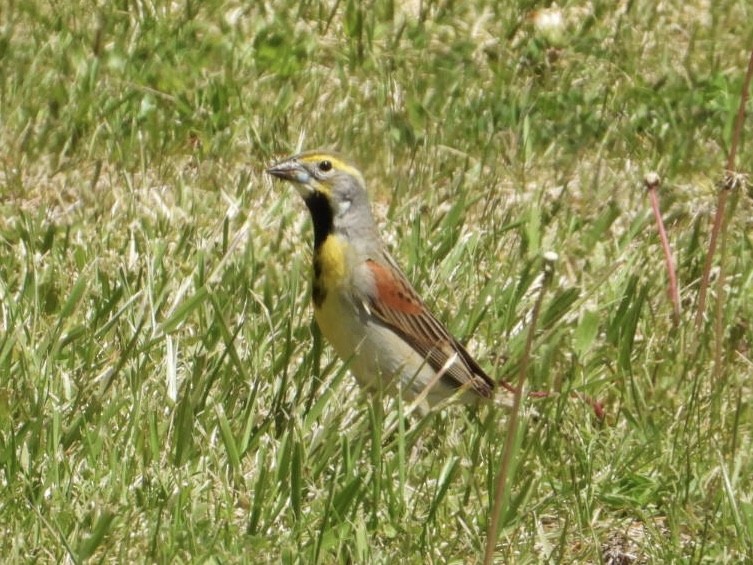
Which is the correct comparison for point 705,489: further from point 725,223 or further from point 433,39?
point 433,39

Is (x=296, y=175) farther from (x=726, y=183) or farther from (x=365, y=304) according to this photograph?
(x=726, y=183)

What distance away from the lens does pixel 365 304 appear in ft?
17.6

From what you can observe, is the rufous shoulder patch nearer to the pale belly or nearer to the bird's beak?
the pale belly

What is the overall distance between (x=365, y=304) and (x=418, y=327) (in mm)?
240

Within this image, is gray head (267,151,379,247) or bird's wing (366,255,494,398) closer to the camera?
bird's wing (366,255,494,398)

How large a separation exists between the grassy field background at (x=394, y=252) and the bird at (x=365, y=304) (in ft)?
0.46

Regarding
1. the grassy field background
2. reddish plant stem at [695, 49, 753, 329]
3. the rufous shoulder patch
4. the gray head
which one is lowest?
the grassy field background

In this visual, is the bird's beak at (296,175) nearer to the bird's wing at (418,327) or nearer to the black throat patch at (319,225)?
the black throat patch at (319,225)

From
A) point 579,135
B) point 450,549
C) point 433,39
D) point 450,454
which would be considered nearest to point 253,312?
point 450,454

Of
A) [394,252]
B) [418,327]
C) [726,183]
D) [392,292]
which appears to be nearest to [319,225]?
[392,292]

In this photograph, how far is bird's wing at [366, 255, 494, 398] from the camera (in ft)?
17.7

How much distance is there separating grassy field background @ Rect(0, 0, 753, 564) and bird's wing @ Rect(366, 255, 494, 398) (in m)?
0.13

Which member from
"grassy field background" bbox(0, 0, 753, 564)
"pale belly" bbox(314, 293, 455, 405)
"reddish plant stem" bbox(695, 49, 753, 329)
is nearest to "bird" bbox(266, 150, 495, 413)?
"pale belly" bbox(314, 293, 455, 405)

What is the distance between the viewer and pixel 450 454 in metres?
4.98
